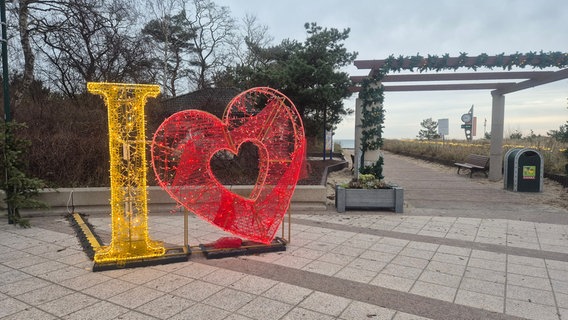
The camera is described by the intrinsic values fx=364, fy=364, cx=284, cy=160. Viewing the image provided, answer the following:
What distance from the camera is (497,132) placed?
535 inches

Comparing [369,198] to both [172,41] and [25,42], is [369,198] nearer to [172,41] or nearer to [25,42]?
[25,42]

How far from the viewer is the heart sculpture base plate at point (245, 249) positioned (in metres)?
5.01

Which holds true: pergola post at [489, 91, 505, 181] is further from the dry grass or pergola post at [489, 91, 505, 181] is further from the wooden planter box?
the wooden planter box

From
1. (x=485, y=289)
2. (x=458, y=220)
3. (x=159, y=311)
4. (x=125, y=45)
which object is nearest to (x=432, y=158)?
(x=458, y=220)

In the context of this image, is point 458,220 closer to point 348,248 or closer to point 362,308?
point 348,248

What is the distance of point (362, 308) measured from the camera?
140 inches

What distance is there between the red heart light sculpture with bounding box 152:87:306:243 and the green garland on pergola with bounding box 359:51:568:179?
476cm

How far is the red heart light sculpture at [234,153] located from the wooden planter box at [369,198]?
10.3 feet

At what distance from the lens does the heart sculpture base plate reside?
197 inches

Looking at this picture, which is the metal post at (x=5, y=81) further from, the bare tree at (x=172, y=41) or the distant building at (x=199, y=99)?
the bare tree at (x=172, y=41)

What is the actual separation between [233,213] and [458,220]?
16.8 feet

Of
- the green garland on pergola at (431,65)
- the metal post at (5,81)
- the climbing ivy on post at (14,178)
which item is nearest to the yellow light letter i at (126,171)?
the climbing ivy on post at (14,178)

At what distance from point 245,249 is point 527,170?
32.9ft

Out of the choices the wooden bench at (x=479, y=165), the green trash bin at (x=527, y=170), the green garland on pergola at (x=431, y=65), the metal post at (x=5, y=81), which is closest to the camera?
the metal post at (x=5, y=81)
